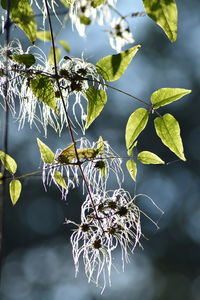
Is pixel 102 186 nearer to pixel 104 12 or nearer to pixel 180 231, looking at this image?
pixel 104 12

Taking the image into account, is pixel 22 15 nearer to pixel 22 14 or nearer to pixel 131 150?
pixel 22 14

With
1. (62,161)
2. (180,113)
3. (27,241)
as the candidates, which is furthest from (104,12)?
(27,241)

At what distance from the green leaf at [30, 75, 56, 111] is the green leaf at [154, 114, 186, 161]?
0.34 feet

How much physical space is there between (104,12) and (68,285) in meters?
5.39

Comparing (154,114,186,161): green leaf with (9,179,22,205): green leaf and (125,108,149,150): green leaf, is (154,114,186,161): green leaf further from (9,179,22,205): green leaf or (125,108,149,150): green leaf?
(9,179,22,205): green leaf

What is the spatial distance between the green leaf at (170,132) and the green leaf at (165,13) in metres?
0.11

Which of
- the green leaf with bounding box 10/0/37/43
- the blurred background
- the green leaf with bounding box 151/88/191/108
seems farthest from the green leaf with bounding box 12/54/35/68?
the blurred background

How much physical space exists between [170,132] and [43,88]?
0.12 m

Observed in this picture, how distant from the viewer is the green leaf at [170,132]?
2.25 ft

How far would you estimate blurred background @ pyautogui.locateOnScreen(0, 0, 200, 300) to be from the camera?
19.2 ft

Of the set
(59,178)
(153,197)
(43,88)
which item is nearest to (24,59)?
(43,88)

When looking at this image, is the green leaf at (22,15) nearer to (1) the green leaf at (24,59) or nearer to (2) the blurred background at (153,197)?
(1) the green leaf at (24,59)

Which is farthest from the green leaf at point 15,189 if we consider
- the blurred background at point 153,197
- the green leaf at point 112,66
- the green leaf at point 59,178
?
the blurred background at point 153,197

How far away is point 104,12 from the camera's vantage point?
0.75m
